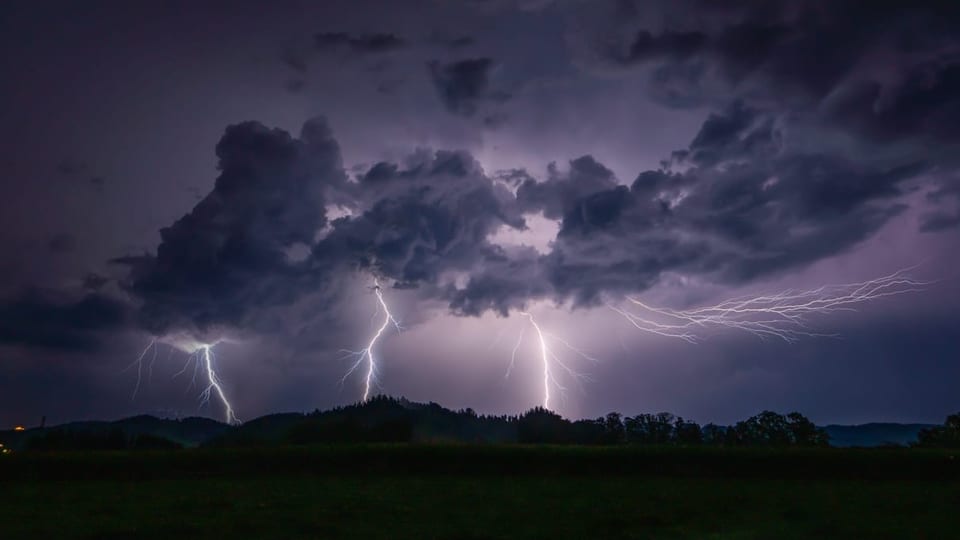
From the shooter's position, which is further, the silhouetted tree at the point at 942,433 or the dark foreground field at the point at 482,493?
the silhouetted tree at the point at 942,433

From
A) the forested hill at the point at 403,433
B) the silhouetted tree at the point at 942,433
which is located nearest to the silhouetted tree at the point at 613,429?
the forested hill at the point at 403,433

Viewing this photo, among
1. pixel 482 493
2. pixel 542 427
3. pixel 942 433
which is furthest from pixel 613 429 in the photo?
pixel 482 493

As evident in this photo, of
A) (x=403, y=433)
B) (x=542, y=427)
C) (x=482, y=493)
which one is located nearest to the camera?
(x=482, y=493)

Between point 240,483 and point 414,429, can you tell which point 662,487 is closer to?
point 240,483

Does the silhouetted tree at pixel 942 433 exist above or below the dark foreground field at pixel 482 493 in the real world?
above

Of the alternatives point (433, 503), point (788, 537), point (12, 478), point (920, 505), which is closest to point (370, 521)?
point (433, 503)

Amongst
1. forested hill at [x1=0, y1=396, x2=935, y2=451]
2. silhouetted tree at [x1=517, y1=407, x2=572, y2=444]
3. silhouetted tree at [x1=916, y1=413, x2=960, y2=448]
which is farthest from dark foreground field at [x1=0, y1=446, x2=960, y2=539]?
silhouetted tree at [x1=916, y1=413, x2=960, y2=448]

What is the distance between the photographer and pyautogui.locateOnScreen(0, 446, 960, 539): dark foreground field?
16.7m

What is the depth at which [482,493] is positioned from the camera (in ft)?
79.7

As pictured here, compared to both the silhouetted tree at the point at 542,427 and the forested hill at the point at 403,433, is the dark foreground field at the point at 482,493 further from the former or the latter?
the silhouetted tree at the point at 542,427

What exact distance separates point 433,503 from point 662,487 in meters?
9.78

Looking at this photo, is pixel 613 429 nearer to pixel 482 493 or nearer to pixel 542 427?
pixel 542 427

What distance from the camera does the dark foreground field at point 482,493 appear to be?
657 inches

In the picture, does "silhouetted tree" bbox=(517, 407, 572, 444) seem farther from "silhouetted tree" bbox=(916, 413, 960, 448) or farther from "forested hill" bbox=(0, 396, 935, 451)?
"silhouetted tree" bbox=(916, 413, 960, 448)
